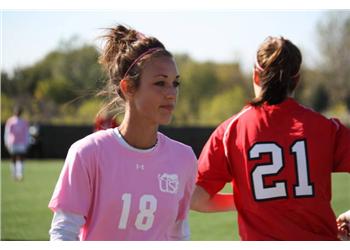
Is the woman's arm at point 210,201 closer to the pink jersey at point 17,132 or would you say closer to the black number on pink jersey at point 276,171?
the black number on pink jersey at point 276,171

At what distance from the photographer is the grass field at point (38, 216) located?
878 cm

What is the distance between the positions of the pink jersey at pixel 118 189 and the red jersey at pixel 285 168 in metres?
0.44

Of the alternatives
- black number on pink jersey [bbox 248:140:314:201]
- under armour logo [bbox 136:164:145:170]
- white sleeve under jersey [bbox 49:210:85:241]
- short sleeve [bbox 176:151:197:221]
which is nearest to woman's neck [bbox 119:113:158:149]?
under armour logo [bbox 136:164:145:170]

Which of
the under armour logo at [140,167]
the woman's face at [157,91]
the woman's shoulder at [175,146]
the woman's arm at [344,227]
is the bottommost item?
the woman's arm at [344,227]

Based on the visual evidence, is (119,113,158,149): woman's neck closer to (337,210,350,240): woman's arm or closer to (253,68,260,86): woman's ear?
(253,68,260,86): woman's ear

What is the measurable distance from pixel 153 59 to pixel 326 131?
1.04 m

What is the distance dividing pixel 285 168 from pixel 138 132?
2.75 ft

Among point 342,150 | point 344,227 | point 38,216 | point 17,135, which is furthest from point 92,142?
point 17,135

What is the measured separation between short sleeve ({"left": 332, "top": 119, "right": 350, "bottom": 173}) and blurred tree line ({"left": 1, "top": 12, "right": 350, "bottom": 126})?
35.9 meters

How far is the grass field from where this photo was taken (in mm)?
8781

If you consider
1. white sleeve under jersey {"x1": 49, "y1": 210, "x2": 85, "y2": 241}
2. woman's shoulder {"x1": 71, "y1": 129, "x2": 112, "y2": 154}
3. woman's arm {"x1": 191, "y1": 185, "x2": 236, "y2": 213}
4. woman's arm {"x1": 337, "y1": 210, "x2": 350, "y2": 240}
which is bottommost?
woman's arm {"x1": 337, "y1": 210, "x2": 350, "y2": 240}

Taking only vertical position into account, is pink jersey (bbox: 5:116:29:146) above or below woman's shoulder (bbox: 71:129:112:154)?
below

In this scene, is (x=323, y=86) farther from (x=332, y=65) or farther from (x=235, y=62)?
(x=235, y=62)

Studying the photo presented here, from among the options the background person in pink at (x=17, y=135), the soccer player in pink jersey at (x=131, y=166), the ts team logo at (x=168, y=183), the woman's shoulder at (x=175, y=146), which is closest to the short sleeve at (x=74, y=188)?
the soccer player in pink jersey at (x=131, y=166)
